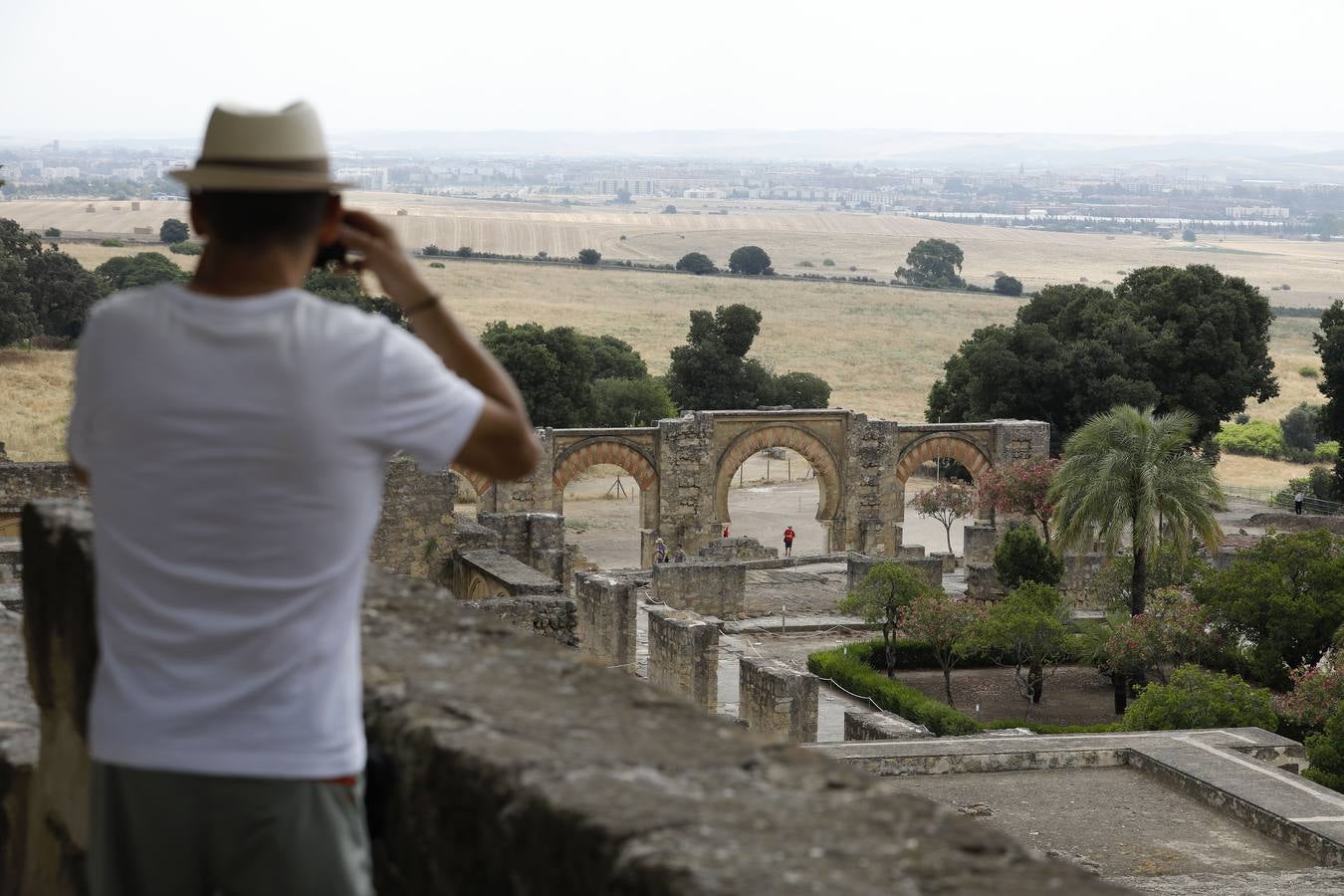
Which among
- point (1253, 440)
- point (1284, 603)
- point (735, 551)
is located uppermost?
point (1284, 603)

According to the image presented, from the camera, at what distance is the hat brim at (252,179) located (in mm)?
2611

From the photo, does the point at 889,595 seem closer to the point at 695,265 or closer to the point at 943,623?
the point at 943,623

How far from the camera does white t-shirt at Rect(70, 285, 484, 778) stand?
2.47 m

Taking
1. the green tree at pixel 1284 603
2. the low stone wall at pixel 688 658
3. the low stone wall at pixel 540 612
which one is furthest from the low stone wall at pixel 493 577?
the green tree at pixel 1284 603

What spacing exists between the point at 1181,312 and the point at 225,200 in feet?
132

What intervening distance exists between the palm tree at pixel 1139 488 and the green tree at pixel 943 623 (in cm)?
300

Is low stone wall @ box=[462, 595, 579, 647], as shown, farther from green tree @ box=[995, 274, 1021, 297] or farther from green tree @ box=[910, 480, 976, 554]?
green tree @ box=[995, 274, 1021, 297]

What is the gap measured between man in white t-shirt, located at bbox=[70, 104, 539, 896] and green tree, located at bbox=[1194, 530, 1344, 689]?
20.2 meters

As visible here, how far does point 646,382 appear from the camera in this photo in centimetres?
4494

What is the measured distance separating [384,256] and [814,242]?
160 metres

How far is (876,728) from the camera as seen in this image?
17.8 metres

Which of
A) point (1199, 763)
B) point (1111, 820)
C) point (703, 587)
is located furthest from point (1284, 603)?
point (1111, 820)

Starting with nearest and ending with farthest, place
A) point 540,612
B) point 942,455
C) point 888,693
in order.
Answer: point 540,612, point 888,693, point 942,455

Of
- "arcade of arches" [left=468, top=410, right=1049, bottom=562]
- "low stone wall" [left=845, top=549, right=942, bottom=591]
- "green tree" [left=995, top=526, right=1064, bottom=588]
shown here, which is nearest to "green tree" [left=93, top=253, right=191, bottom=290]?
"arcade of arches" [left=468, top=410, right=1049, bottom=562]
